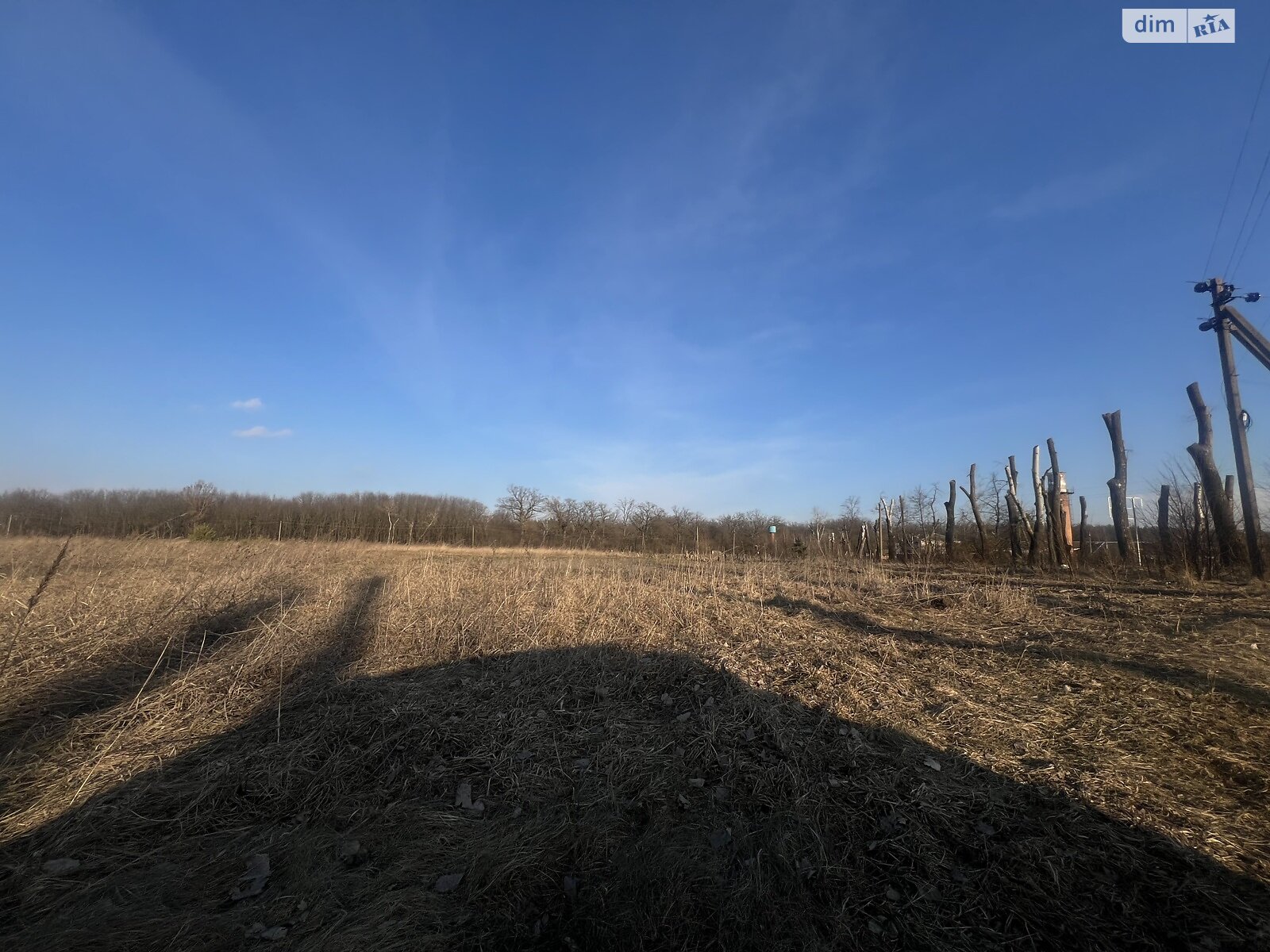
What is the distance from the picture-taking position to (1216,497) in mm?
11219

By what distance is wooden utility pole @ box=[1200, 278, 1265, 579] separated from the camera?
10.6 meters

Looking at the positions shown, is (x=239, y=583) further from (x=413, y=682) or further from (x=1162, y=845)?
(x=1162, y=845)

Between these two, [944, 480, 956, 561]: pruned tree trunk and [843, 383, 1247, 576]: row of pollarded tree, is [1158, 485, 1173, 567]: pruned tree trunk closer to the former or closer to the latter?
[843, 383, 1247, 576]: row of pollarded tree

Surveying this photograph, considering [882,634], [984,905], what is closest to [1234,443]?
[882,634]

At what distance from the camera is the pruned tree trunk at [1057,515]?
16.4 metres

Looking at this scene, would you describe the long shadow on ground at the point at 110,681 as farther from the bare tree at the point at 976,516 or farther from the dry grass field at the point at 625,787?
the bare tree at the point at 976,516

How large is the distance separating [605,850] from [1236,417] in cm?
1462

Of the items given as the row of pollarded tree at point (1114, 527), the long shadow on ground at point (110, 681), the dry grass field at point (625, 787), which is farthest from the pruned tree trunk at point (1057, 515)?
the long shadow on ground at point (110, 681)

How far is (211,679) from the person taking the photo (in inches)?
198

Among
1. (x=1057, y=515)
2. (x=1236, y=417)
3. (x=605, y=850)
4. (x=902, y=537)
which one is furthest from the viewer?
(x=902, y=537)

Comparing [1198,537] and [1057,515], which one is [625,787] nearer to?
[1198,537]

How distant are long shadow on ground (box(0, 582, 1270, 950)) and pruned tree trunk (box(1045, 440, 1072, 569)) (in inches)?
623

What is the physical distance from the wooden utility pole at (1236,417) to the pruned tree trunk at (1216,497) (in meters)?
0.29

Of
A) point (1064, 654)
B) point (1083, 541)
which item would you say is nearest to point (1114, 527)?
point (1083, 541)
